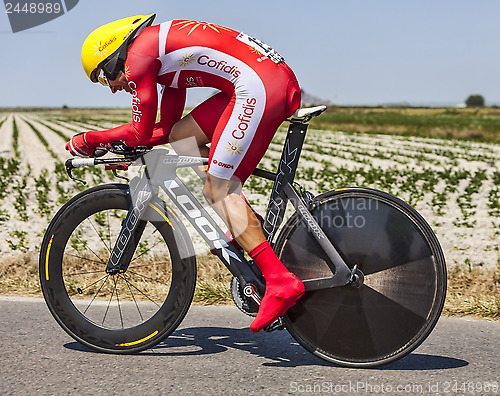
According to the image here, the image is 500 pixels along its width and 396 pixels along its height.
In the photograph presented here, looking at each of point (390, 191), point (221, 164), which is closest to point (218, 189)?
point (221, 164)

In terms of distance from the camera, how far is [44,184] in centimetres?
1098

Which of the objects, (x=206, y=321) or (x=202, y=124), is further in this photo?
(x=206, y=321)

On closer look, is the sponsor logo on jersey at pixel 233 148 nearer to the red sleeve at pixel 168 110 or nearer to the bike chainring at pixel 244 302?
the red sleeve at pixel 168 110

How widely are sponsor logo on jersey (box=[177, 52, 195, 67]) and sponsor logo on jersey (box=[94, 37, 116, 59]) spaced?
0.35 meters

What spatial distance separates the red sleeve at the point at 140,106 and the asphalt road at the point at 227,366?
1158mm

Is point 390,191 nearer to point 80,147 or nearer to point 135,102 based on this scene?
point 80,147

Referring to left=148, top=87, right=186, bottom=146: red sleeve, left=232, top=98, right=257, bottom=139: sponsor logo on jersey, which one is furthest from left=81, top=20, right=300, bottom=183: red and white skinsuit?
left=148, top=87, right=186, bottom=146: red sleeve

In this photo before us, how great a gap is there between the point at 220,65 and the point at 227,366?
1527 mm

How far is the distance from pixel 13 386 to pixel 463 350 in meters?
2.33

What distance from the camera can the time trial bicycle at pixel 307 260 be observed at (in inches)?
125

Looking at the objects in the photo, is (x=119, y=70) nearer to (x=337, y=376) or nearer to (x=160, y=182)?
(x=160, y=182)

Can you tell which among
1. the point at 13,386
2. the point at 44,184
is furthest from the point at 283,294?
the point at 44,184

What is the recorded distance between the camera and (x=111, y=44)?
3.08 m

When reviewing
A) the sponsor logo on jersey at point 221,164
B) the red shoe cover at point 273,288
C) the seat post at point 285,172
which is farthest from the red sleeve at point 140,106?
the red shoe cover at point 273,288
